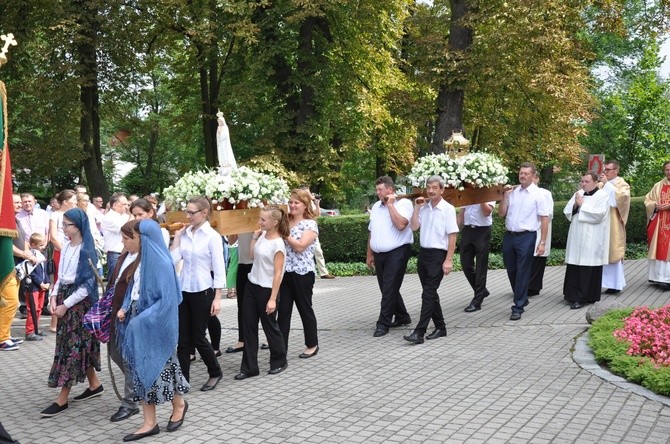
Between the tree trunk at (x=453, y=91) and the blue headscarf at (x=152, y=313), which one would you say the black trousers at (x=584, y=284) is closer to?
the blue headscarf at (x=152, y=313)

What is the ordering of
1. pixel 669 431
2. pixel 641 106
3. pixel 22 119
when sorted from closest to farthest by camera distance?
pixel 669 431 < pixel 22 119 < pixel 641 106

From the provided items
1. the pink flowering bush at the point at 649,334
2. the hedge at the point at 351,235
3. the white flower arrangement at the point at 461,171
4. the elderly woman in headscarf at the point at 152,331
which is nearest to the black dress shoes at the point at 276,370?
the elderly woman in headscarf at the point at 152,331

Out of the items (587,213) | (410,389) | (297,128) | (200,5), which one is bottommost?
(410,389)

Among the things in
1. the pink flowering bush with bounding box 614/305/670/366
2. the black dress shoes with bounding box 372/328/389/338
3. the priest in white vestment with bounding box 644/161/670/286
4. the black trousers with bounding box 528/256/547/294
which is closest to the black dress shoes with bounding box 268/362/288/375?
the black dress shoes with bounding box 372/328/389/338

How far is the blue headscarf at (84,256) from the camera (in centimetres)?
757

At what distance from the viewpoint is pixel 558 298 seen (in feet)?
43.5

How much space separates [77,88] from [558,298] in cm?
1614

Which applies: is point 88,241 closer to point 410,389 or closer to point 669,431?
point 410,389

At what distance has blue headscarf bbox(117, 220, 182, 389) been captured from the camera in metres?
6.49

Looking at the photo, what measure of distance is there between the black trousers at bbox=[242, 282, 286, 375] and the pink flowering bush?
373 centimetres

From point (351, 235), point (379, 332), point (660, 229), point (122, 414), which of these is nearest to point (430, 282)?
point (379, 332)

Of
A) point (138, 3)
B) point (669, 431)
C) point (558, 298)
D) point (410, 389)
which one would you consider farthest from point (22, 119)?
point (669, 431)

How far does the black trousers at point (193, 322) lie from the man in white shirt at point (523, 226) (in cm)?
507

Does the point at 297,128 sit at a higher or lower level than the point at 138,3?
lower
